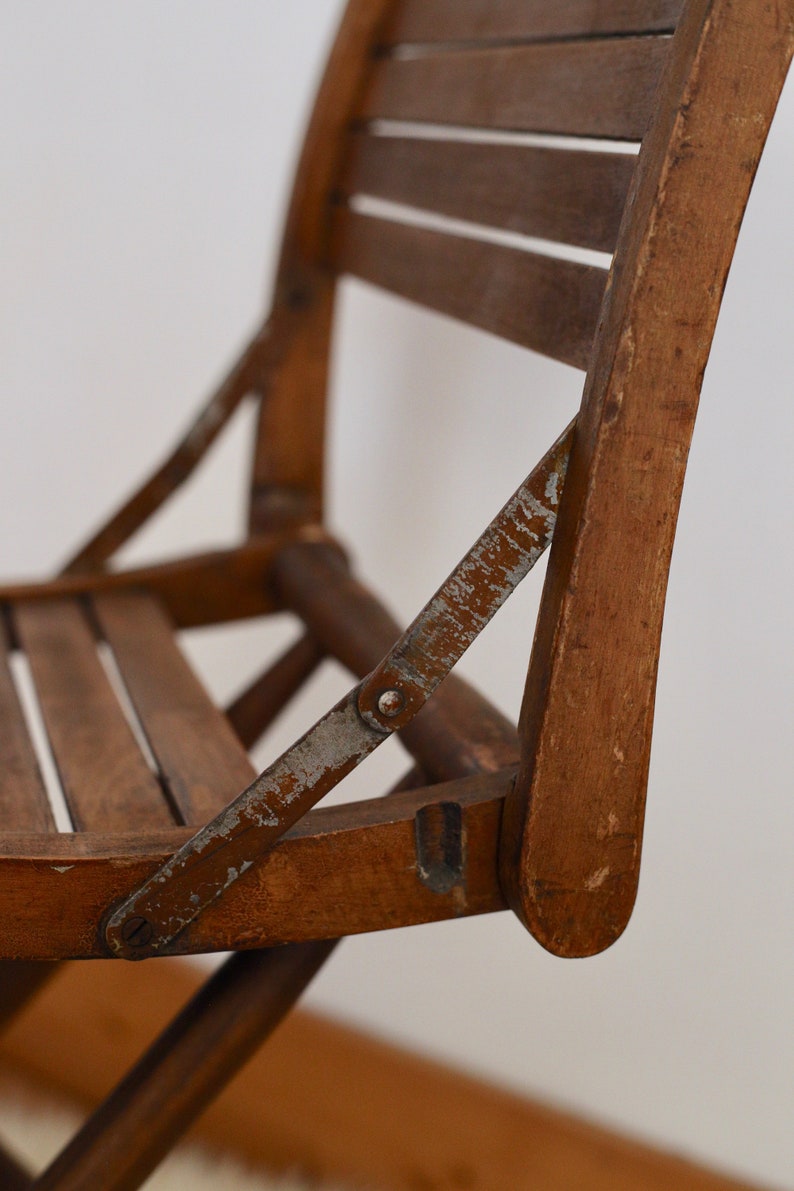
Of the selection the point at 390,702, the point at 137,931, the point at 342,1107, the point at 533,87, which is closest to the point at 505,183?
the point at 533,87

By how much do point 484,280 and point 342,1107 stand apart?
Result: 2.63 feet

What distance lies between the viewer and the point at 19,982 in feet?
2.26

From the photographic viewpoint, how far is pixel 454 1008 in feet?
4.01

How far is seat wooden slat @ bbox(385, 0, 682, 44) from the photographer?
1.90ft

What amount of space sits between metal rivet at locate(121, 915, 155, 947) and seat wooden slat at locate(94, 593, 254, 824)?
7 cm

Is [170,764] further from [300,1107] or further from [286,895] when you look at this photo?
[300,1107]

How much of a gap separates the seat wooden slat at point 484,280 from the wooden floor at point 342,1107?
704mm

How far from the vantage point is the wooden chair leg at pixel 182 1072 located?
0.62 metres

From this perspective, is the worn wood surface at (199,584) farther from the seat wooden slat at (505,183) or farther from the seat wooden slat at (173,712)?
the seat wooden slat at (505,183)

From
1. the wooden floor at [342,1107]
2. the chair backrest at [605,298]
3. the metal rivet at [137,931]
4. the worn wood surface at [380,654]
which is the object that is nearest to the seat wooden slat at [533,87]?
the chair backrest at [605,298]

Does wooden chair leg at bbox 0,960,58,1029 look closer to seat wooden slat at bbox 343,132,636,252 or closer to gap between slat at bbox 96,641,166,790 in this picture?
gap between slat at bbox 96,641,166,790

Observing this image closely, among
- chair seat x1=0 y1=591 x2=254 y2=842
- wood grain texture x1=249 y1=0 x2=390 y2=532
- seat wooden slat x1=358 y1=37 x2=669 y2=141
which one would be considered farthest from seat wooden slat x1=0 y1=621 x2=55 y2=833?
seat wooden slat x1=358 y1=37 x2=669 y2=141

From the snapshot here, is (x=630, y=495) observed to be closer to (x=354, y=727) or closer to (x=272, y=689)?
(x=354, y=727)

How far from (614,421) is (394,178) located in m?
0.44
